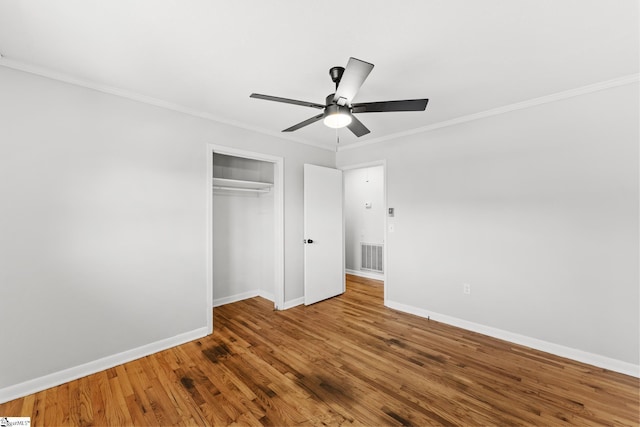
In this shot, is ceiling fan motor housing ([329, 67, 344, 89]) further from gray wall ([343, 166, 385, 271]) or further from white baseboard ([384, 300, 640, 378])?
gray wall ([343, 166, 385, 271])

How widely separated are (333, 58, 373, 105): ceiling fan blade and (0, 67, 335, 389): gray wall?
1.89 meters

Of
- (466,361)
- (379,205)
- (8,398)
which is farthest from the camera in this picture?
(379,205)

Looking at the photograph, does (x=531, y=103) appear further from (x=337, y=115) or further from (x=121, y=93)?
(x=121, y=93)

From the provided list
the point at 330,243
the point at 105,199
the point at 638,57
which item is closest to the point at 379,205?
the point at 330,243

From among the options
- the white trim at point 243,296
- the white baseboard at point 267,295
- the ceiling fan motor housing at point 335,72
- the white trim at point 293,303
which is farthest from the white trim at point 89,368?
the ceiling fan motor housing at point 335,72

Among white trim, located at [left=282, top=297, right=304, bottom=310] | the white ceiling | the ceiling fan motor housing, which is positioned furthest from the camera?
white trim, located at [left=282, top=297, right=304, bottom=310]

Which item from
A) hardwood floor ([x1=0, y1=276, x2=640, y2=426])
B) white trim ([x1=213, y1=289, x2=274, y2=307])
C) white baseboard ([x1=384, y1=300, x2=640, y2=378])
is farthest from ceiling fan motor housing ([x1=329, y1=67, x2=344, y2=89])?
white trim ([x1=213, y1=289, x2=274, y2=307])

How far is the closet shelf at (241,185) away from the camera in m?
3.72

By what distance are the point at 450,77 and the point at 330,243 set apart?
2839mm

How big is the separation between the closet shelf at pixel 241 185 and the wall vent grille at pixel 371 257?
2709mm

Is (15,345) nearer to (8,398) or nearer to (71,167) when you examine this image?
(8,398)

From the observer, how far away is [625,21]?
1.67 metres

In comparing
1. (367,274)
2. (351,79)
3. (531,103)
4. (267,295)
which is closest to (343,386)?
(351,79)

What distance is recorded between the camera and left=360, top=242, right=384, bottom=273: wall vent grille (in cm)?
574
